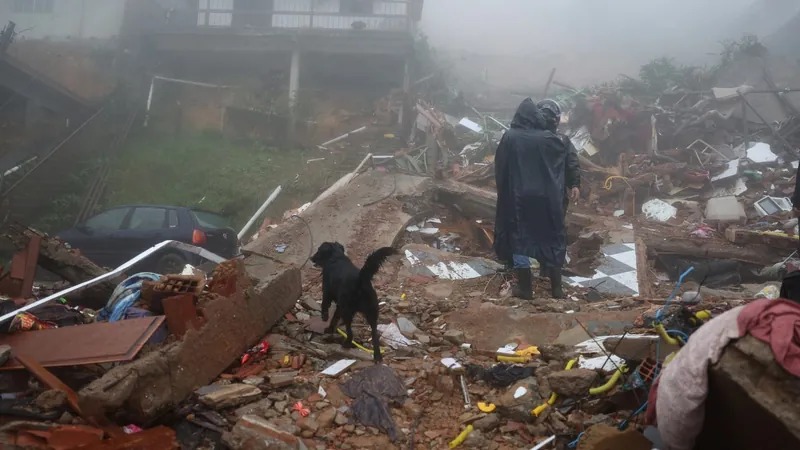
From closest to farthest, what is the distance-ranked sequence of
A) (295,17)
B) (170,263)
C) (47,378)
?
(47,378), (170,263), (295,17)

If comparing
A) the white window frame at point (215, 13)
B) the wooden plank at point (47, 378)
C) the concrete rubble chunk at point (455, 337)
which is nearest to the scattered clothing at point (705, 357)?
the concrete rubble chunk at point (455, 337)

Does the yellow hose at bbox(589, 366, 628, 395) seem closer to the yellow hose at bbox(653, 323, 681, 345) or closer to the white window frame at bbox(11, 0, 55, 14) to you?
the yellow hose at bbox(653, 323, 681, 345)

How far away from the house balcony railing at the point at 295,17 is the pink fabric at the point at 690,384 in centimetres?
1719

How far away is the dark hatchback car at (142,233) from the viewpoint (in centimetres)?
893

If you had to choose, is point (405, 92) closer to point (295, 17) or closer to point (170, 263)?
point (295, 17)

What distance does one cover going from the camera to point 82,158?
595 inches

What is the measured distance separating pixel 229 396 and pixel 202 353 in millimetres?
388

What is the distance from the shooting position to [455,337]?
15.1ft

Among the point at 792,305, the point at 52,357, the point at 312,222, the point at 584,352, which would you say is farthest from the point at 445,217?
the point at 792,305

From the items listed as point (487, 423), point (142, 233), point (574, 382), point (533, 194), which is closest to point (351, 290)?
point (487, 423)

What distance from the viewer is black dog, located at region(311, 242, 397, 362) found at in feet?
13.6

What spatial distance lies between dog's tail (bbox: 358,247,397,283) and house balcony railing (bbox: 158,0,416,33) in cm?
1540

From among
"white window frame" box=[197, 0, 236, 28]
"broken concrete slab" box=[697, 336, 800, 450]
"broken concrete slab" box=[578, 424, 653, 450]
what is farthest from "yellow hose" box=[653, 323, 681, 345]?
"white window frame" box=[197, 0, 236, 28]

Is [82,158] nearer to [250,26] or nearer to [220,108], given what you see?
[220,108]
